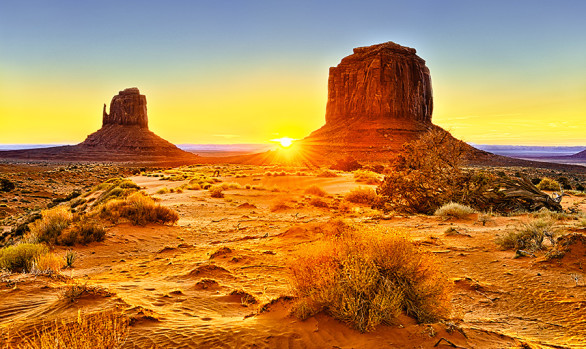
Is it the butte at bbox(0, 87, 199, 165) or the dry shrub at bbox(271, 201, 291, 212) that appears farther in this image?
the butte at bbox(0, 87, 199, 165)

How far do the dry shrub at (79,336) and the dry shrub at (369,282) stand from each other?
82.3 inches

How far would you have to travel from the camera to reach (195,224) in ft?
46.1

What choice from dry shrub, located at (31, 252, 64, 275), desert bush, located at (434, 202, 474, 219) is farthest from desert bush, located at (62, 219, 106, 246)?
desert bush, located at (434, 202, 474, 219)

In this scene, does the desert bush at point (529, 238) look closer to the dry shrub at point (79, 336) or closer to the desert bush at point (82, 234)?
the dry shrub at point (79, 336)

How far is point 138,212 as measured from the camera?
43.6ft

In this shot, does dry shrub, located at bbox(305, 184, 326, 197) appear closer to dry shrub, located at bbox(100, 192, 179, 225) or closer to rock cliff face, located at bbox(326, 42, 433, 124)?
dry shrub, located at bbox(100, 192, 179, 225)

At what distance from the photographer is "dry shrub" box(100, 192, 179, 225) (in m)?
13.0

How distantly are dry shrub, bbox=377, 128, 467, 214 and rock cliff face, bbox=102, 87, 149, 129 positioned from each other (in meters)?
134

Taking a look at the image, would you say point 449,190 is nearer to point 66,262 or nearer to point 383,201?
point 383,201

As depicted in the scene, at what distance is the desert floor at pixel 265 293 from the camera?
12.5ft

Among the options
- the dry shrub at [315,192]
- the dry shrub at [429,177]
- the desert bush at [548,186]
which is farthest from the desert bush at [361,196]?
the desert bush at [548,186]

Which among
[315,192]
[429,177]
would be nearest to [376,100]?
[315,192]

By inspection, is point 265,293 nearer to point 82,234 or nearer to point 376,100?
point 82,234

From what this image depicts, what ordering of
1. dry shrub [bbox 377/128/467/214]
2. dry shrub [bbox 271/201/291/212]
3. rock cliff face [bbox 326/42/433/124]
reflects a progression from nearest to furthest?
dry shrub [bbox 377/128/467/214], dry shrub [bbox 271/201/291/212], rock cliff face [bbox 326/42/433/124]
